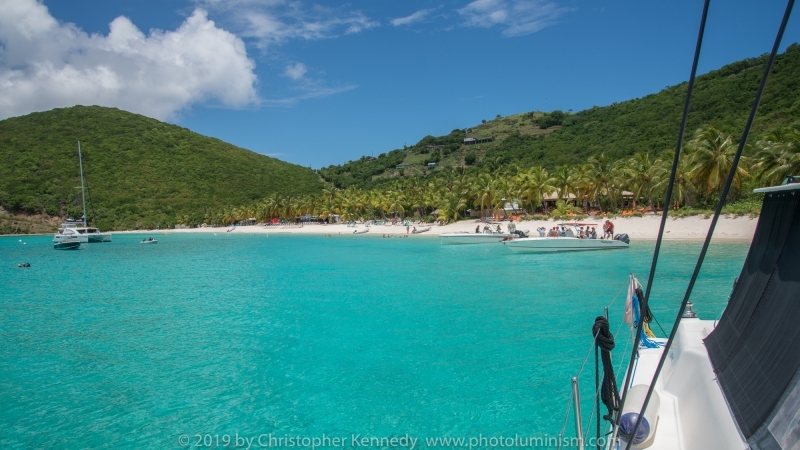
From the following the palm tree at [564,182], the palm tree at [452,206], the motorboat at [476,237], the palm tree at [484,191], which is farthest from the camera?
the palm tree at [452,206]

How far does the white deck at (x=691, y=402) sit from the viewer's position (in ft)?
13.9

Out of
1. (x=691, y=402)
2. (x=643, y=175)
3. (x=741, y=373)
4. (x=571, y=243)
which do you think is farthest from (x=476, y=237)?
(x=741, y=373)

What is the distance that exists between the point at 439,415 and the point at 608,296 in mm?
11596

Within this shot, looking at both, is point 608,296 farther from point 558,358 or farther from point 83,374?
point 83,374

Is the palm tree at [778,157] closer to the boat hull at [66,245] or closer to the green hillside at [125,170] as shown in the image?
the boat hull at [66,245]

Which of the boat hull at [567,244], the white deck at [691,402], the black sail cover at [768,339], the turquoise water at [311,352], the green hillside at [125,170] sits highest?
the green hillside at [125,170]

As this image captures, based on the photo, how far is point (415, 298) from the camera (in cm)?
1984

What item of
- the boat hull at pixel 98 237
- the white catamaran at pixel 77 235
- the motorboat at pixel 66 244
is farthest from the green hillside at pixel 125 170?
the motorboat at pixel 66 244

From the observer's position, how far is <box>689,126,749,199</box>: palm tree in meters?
37.8

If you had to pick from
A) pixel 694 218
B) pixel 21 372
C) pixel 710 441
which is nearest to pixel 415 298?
pixel 21 372

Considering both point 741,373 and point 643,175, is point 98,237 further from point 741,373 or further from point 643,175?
point 741,373

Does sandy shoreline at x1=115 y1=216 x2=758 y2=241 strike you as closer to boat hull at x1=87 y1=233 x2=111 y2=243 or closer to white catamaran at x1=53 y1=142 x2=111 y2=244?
white catamaran at x1=53 y1=142 x2=111 y2=244

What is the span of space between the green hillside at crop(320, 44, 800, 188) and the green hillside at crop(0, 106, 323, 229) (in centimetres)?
2807

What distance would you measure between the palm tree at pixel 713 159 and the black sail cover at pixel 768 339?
3837 centimetres
